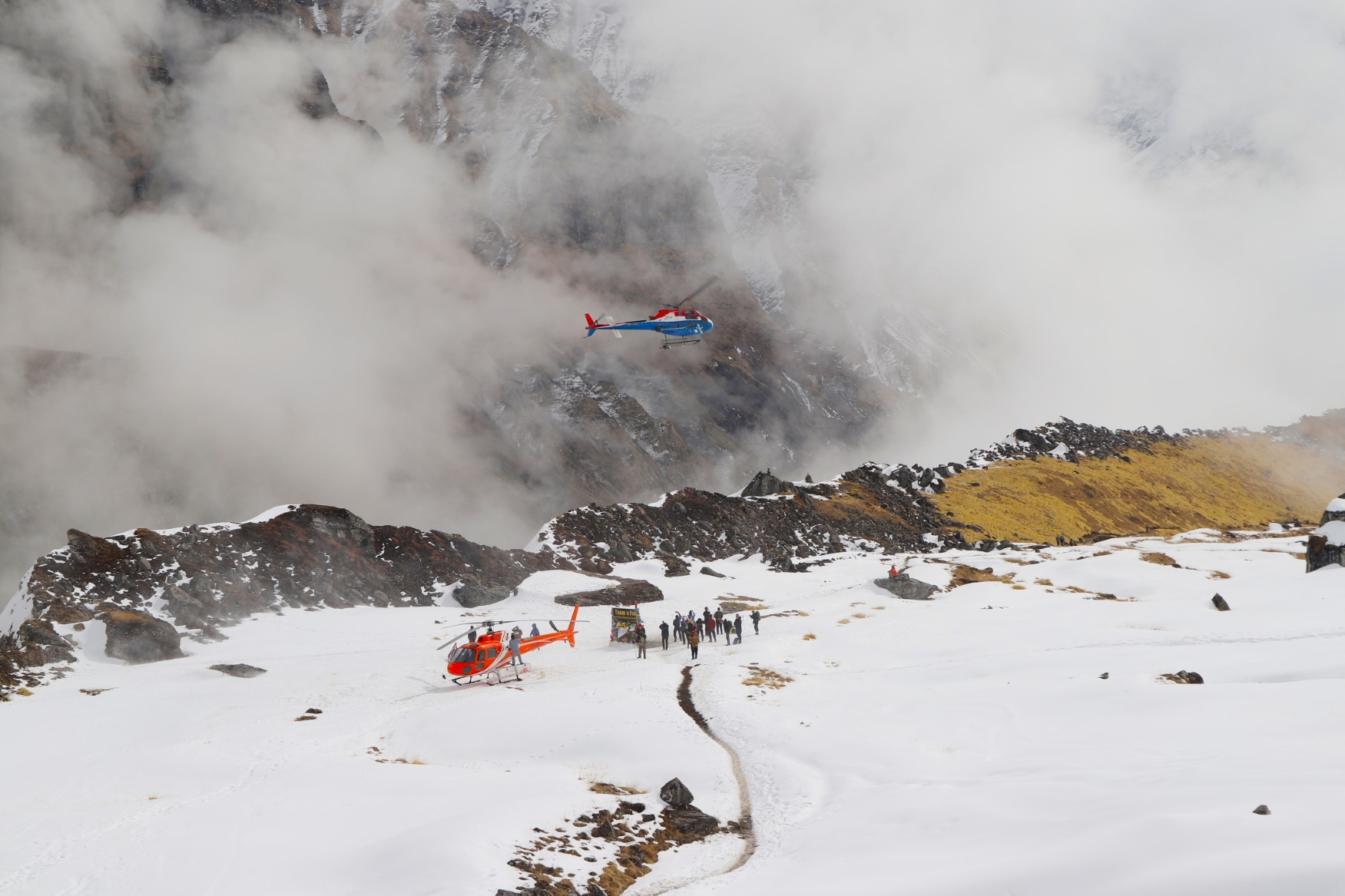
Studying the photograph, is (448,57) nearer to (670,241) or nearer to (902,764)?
(670,241)

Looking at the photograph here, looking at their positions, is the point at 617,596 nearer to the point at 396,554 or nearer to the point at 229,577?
the point at 396,554

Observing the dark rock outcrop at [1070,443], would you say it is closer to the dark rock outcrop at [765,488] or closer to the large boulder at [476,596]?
the dark rock outcrop at [765,488]

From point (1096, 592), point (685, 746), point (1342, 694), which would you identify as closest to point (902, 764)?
point (685, 746)

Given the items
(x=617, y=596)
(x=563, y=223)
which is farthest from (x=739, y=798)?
(x=563, y=223)

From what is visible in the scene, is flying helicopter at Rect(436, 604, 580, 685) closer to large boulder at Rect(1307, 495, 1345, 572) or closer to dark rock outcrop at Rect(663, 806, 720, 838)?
dark rock outcrop at Rect(663, 806, 720, 838)

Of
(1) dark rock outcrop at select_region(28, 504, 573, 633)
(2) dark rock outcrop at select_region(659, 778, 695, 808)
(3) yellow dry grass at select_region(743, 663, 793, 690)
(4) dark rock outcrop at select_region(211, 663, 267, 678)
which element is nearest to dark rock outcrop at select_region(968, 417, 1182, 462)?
(1) dark rock outcrop at select_region(28, 504, 573, 633)

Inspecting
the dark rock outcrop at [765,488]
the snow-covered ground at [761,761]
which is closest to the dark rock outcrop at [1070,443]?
the dark rock outcrop at [765,488]
